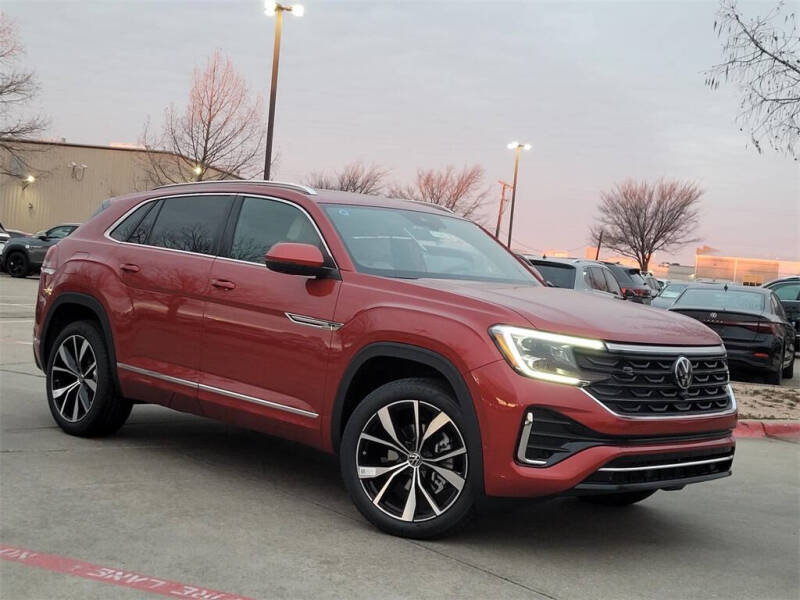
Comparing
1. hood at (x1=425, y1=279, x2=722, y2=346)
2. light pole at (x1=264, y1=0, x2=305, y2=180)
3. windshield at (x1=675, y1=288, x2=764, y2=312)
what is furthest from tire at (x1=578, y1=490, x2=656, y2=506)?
light pole at (x1=264, y1=0, x2=305, y2=180)

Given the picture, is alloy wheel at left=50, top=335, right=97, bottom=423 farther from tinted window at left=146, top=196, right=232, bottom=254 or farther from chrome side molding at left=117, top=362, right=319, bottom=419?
tinted window at left=146, top=196, right=232, bottom=254

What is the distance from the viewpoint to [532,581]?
4.03 meters

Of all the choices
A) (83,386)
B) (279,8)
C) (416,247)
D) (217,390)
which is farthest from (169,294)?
(279,8)

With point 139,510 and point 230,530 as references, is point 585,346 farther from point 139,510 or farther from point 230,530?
point 139,510

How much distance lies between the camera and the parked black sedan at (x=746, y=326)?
12.9 m

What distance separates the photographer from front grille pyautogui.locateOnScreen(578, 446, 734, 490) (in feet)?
13.7

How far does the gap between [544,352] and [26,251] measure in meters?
26.2

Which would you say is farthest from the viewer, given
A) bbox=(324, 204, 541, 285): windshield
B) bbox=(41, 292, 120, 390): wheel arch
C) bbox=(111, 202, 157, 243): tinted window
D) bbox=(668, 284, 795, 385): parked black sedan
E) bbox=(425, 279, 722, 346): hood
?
bbox=(668, 284, 795, 385): parked black sedan

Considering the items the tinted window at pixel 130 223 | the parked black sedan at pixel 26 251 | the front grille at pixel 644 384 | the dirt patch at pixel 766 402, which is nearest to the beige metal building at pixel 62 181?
the parked black sedan at pixel 26 251

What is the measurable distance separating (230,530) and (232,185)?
245 centimetres

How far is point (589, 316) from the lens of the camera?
4469 mm

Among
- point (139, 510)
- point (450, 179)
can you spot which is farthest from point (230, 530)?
point (450, 179)

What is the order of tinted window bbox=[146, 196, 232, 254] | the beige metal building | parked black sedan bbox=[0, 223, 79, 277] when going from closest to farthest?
tinted window bbox=[146, 196, 232, 254] < parked black sedan bbox=[0, 223, 79, 277] < the beige metal building

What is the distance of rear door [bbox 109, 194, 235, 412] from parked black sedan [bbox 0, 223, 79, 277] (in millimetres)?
22631
